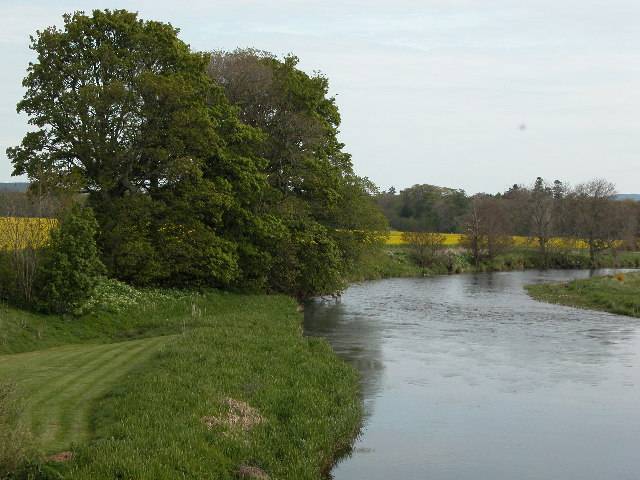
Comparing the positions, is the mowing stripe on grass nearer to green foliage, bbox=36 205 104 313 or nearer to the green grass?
green foliage, bbox=36 205 104 313

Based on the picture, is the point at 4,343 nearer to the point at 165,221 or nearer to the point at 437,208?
the point at 165,221

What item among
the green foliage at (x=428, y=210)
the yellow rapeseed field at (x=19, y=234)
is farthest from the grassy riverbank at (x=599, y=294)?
the green foliage at (x=428, y=210)

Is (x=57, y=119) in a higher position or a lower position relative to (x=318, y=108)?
lower

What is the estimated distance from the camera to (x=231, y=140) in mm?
37312

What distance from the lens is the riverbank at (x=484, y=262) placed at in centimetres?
7006

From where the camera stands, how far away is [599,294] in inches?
1871

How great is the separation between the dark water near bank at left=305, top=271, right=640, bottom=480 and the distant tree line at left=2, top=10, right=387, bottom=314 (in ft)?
18.5

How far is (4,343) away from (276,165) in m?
22.9

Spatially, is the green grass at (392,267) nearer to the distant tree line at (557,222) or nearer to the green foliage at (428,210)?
the distant tree line at (557,222)

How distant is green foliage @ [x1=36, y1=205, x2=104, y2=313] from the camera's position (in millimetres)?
26422

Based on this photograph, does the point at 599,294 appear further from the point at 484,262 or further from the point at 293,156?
the point at 484,262

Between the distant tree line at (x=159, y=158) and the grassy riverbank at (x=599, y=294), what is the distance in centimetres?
1653

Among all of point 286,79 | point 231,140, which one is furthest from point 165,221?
point 286,79

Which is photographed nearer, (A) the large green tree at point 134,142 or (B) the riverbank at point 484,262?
(A) the large green tree at point 134,142
